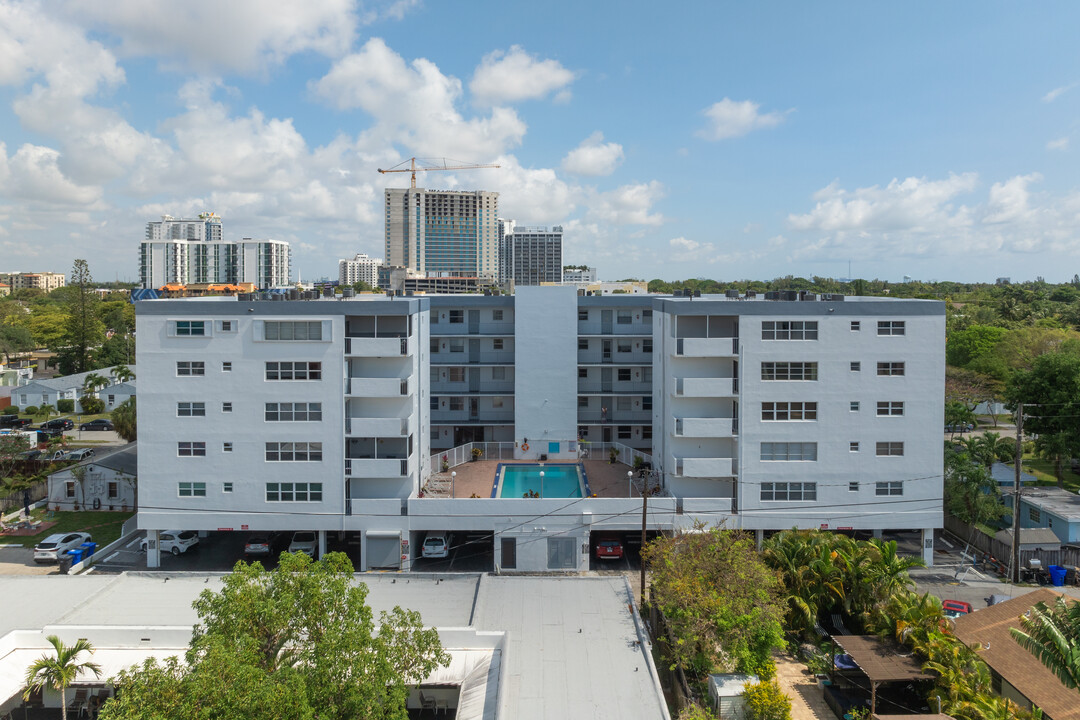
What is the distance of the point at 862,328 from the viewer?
33.8 meters

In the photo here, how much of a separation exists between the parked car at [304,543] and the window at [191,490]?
4.72 meters

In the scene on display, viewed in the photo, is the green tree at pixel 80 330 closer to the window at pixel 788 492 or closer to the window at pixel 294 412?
the window at pixel 294 412

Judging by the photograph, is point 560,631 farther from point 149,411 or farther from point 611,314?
point 611,314

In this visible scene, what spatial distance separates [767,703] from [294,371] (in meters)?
23.7

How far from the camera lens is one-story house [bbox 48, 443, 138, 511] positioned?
43.0m

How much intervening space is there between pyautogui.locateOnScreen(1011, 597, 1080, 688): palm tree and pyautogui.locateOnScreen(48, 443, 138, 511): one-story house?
44143 millimetres

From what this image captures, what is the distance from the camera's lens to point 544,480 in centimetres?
4066

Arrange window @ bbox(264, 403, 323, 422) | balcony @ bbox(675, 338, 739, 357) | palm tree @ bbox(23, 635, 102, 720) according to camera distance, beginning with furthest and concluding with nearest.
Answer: balcony @ bbox(675, 338, 739, 357) < window @ bbox(264, 403, 323, 422) < palm tree @ bbox(23, 635, 102, 720)

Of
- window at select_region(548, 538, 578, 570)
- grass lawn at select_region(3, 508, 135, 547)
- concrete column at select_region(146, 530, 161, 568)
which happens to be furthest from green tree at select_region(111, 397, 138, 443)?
window at select_region(548, 538, 578, 570)

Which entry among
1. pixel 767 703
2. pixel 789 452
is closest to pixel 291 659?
pixel 767 703

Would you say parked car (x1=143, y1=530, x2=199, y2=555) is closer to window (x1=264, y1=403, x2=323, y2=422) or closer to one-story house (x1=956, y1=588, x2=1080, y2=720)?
window (x1=264, y1=403, x2=323, y2=422)

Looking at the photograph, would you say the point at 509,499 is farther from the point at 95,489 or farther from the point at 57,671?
the point at 95,489

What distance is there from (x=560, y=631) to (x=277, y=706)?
1220cm

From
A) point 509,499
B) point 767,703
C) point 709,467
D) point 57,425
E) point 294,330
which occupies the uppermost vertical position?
point 294,330
